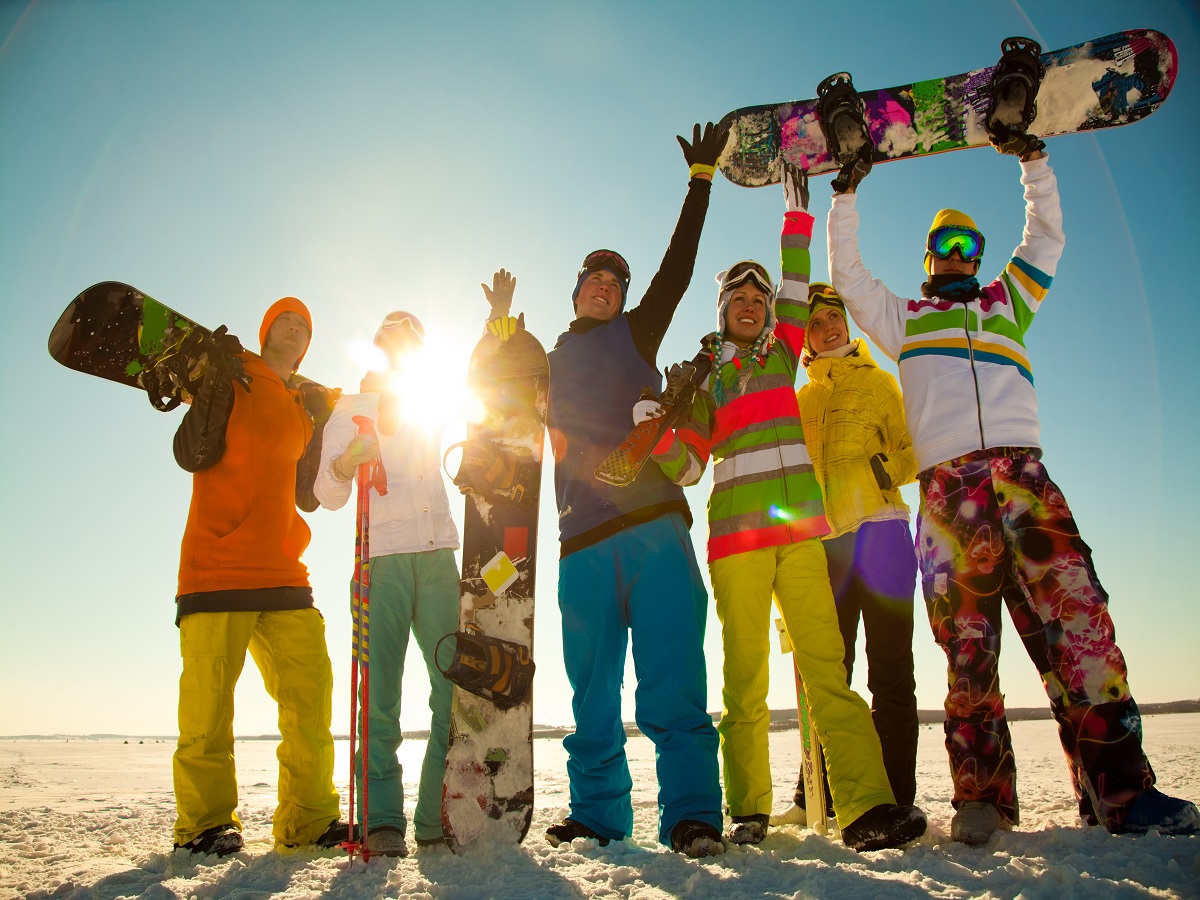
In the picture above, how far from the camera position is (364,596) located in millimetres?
3352

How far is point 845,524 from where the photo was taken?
3502 mm

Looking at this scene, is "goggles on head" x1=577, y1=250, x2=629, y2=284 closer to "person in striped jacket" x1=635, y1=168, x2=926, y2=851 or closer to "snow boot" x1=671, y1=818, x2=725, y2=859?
"person in striped jacket" x1=635, y1=168, x2=926, y2=851

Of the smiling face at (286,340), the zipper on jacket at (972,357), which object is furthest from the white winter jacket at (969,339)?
the smiling face at (286,340)

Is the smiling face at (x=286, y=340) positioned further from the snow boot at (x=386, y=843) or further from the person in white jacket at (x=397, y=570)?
the snow boot at (x=386, y=843)

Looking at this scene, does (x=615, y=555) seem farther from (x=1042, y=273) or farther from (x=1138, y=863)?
(x=1042, y=273)

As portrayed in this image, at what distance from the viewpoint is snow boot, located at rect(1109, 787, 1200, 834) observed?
2193 millimetres

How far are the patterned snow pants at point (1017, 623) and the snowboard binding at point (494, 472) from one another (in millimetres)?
1846

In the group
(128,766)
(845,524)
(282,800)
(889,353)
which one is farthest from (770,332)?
(128,766)

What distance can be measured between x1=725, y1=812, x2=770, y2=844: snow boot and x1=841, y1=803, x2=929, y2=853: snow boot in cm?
37

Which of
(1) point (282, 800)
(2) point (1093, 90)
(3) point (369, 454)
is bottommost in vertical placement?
(1) point (282, 800)

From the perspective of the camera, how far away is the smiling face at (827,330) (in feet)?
13.4

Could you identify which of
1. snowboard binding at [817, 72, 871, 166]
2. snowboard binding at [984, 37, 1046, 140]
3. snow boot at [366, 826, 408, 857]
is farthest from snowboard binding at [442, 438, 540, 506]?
snowboard binding at [984, 37, 1046, 140]

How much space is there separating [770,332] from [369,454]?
2043 millimetres

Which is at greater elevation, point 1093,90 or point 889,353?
point 1093,90
